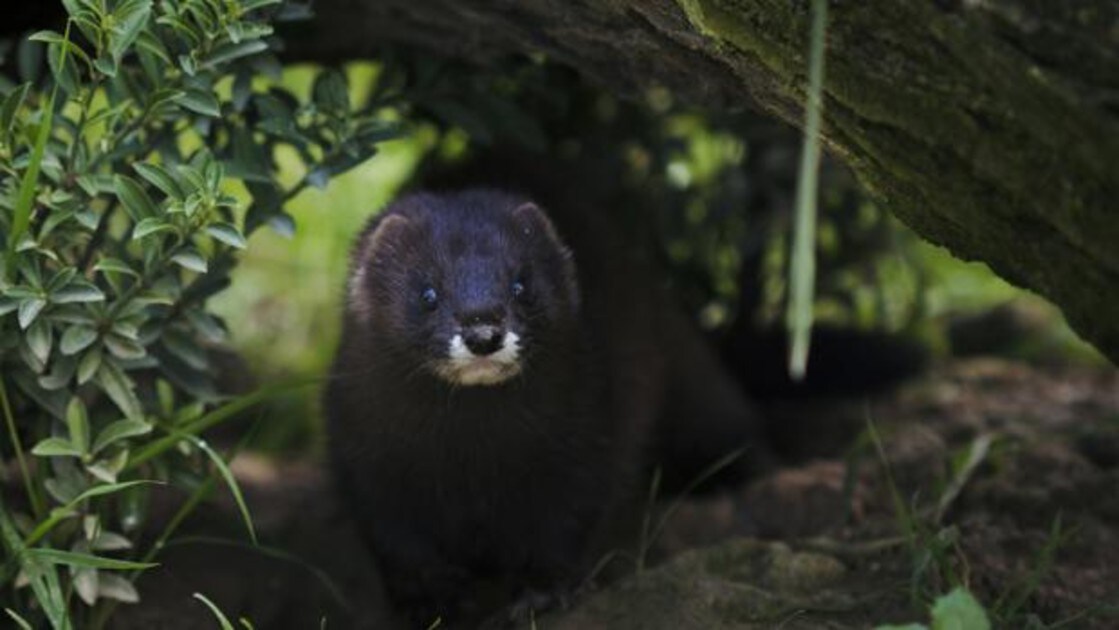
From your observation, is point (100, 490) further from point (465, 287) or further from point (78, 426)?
point (465, 287)

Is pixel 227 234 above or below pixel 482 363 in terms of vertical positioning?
above

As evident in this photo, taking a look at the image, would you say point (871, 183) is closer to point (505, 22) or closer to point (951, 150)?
point (951, 150)

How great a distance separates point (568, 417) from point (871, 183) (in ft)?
4.17

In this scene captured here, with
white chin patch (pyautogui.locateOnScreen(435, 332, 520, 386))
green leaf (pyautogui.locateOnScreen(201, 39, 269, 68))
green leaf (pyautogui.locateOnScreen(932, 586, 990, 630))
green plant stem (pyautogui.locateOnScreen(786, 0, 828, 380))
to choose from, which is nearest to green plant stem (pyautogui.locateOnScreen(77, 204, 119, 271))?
green leaf (pyautogui.locateOnScreen(201, 39, 269, 68))

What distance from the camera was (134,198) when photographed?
3.25m

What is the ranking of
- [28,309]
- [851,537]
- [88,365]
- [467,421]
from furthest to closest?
[851,537] < [467,421] < [88,365] < [28,309]

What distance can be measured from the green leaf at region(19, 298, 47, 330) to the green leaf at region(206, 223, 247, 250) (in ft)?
1.21

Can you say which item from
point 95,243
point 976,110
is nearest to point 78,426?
point 95,243

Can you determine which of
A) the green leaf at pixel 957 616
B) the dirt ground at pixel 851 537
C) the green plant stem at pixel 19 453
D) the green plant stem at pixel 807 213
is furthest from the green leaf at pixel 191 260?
the green leaf at pixel 957 616

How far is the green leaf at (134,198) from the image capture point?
3.23 meters

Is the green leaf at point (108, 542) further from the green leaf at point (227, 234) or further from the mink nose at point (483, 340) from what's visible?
the mink nose at point (483, 340)

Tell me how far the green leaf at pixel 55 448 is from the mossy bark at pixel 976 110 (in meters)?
1.53

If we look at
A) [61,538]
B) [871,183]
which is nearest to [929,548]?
[871,183]

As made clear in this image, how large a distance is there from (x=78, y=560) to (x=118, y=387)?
0.42m
